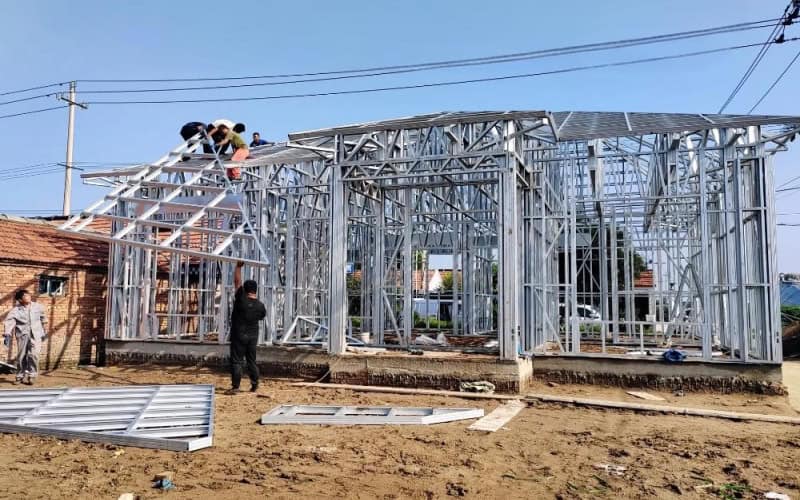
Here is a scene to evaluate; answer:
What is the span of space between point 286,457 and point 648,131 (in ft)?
28.6

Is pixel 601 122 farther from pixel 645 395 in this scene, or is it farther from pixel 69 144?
pixel 69 144

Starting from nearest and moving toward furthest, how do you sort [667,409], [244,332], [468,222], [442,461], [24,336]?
[442,461], [667,409], [244,332], [24,336], [468,222]

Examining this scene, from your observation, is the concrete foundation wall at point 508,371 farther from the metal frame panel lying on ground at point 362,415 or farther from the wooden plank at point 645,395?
the metal frame panel lying on ground at point 362,415

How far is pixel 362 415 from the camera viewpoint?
795 cm

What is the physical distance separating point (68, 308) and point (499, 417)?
35.4 feet

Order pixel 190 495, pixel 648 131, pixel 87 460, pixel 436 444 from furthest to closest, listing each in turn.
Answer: pixel 648 131 < pixel 436 444 < pixel 87 460 < pixel 190 495

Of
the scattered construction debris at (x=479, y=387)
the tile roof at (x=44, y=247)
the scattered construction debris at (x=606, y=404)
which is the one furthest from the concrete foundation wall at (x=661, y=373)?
the tile roof at (x=44, y=247)

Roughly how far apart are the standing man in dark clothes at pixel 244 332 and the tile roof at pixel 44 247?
18.1 ft

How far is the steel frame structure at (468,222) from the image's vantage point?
10.4 m

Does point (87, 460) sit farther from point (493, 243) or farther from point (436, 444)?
point (493, 243)

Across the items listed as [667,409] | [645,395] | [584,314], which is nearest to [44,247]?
[645,395]

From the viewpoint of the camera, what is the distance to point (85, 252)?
14.6 m

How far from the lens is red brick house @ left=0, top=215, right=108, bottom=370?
41.6 ft

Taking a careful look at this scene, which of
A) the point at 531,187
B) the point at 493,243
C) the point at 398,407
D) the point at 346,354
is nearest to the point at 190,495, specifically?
the point at 398,407
